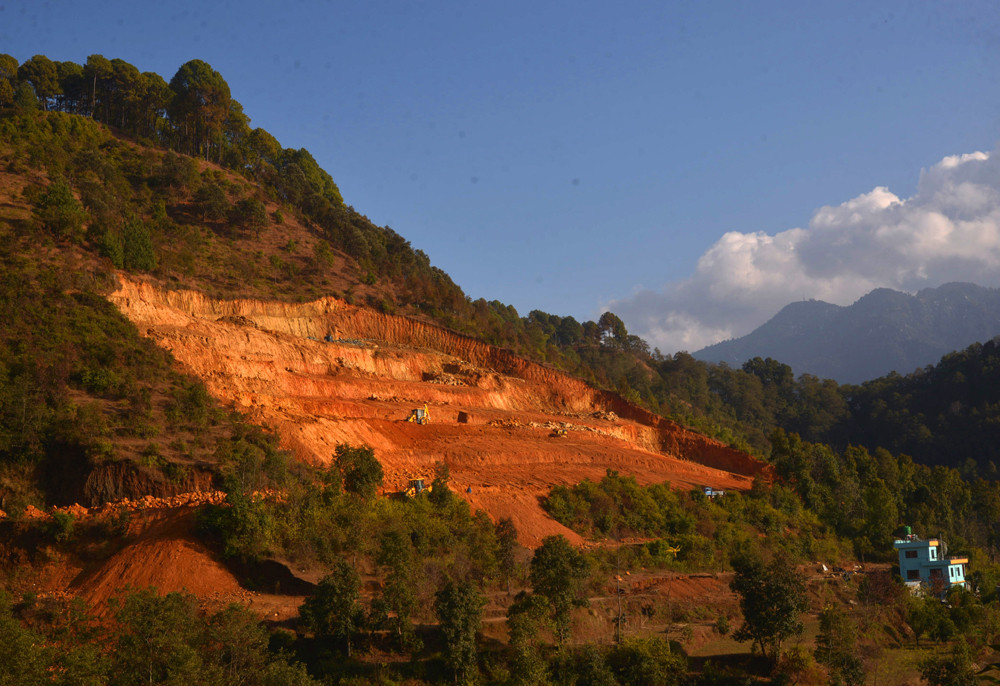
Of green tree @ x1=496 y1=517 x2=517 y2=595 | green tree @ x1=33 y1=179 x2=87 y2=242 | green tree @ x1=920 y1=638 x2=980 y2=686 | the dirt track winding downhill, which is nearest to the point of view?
green tree @ x1=920 y1=638 x2=980 y2=686

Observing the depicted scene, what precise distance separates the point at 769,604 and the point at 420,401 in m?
20.9

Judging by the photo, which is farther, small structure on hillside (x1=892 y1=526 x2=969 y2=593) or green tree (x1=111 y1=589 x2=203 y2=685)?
small structure on hillside (x1=892 y1=526 x2=969 y2=593)

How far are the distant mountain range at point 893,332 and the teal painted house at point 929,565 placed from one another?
112263mm

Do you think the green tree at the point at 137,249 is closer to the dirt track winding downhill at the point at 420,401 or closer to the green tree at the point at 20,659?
the dirt track winding downhill at the point at 420,401

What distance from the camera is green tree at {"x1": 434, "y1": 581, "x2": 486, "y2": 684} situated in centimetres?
1619

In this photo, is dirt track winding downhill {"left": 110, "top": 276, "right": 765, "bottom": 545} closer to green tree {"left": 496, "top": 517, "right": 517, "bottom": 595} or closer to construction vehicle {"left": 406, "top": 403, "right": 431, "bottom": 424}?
construction vehicle {"left": 406, "top": 403, "right": 431, "bottom": 424}

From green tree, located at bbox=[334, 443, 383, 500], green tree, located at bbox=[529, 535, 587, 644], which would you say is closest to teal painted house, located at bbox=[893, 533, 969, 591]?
green tree, located at bbox=[529, 535, 587, 644]

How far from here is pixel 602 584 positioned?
23641mm

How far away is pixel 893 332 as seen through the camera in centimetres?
14962

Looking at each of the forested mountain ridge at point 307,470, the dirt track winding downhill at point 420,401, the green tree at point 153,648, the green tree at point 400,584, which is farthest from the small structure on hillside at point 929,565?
the green tree at point 153,648

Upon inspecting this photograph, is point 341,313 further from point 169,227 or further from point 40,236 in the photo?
point 40,236

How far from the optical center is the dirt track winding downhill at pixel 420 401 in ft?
93.9

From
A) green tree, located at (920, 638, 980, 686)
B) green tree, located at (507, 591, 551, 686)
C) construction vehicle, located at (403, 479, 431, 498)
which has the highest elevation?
construction vehicle, located at (403, 479, 431, 498)

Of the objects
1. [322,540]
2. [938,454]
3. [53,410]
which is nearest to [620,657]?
[322,540]
